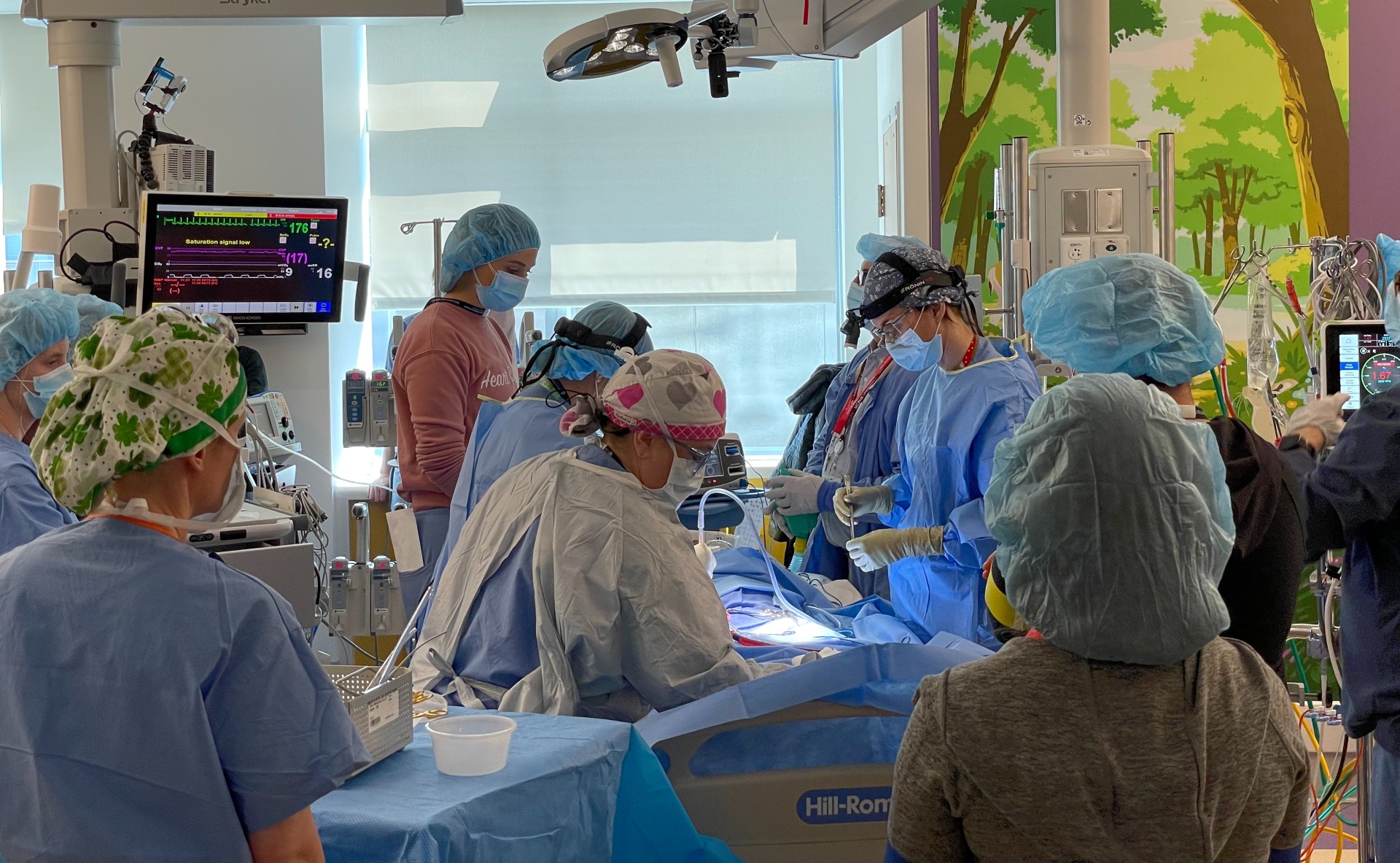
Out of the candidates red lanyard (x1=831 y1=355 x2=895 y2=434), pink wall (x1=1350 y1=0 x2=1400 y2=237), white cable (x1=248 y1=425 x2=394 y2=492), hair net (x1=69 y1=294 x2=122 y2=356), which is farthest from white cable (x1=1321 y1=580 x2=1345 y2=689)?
hair net (x1=69 y1=294 x2=122 y2=356)

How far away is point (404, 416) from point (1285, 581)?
2.55 meters

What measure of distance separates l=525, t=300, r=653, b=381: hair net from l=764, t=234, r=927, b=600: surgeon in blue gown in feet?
2.24

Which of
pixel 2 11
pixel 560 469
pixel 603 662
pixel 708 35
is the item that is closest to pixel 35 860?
pixel 603 662

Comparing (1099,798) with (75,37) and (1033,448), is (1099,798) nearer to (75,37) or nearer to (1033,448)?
(1033,448)

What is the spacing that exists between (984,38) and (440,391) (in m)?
2.60

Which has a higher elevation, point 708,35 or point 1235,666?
point 708,35

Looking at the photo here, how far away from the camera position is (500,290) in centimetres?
360

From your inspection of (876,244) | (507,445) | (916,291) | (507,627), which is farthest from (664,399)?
(876,244)

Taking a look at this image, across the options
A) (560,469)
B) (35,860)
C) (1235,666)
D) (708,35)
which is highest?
(708,35)

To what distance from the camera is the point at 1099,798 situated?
1152mm

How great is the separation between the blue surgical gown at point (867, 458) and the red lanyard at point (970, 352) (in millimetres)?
368

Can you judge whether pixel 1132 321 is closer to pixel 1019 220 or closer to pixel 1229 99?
pixel 1019 220

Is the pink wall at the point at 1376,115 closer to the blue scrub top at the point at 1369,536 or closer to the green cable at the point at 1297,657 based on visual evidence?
the green cable at the point at 1297,657

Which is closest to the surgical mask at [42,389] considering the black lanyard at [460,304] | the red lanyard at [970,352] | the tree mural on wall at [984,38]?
the black lanyard at [460,304]
